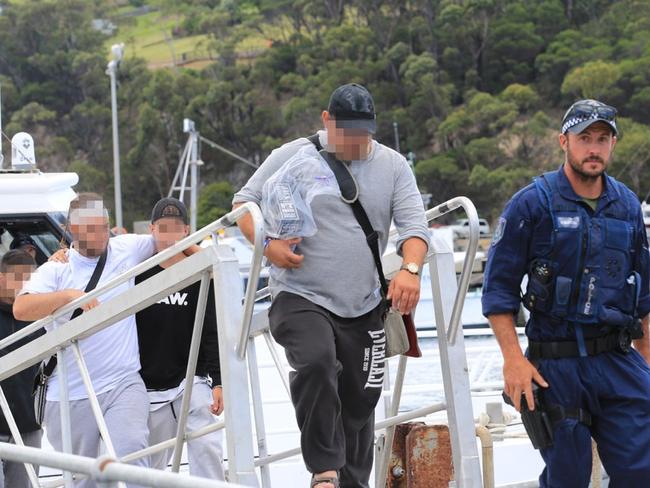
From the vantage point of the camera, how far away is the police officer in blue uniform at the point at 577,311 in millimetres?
4105

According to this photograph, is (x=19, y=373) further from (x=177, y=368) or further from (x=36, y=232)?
(x=36, y=232)

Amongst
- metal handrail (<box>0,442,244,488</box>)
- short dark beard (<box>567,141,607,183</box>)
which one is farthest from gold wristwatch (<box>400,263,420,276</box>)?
metal handrail (<box>0,442,244,488</box>)

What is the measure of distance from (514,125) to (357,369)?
78308 millimetres

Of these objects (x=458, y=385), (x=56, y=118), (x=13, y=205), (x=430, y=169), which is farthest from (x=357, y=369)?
(x=56, y=118)

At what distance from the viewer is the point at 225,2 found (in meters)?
122

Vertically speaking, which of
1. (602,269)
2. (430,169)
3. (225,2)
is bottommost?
(430,169)

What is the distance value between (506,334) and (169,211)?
5.62 feet

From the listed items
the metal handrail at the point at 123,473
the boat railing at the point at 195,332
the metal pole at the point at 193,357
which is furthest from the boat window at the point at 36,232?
the metal handrail at the point at 123,473

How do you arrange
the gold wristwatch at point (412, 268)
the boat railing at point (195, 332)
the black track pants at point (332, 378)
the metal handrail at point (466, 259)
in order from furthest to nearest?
1. the metal handrail at point (466, 259)
2. the gold wristwatch at point (412, 268)
3. the black track pants at point (332, 378)
4. the boat railing at point (195, 332)

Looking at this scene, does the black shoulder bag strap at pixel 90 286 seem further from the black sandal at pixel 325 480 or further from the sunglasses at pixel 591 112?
the sunglasses at pixel 591 112

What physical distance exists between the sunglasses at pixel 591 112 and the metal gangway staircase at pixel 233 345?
0.52 meters

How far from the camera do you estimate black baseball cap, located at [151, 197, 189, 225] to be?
5102mm

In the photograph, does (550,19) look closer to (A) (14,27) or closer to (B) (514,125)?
(B) (514,125)

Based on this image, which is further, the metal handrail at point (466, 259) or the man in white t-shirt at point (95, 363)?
the man in white t-shirt at point (95, 363)
